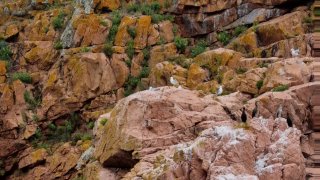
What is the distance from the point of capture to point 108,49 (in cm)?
3744

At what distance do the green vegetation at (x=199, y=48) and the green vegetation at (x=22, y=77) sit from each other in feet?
35.2

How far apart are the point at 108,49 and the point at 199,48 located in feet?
18.5

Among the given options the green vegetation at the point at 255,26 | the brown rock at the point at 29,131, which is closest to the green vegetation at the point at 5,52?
the brown rock at the point at 29,131

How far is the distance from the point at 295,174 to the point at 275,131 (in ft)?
5.79

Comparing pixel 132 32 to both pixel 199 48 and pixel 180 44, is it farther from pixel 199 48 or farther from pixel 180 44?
pixel 199 48

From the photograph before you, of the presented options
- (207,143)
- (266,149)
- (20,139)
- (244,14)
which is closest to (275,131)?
(266,149)

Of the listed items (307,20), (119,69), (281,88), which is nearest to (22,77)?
(119,69)

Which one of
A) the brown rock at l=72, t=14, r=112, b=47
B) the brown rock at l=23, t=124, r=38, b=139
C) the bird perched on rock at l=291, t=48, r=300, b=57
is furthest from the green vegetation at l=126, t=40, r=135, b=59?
the bird perched on rock at l=291, t=48, r=300, b=57

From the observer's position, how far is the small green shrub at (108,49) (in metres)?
37.4

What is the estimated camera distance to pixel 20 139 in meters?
37.8

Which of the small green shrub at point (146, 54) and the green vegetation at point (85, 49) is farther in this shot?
the small green shrub at point (146, 54)

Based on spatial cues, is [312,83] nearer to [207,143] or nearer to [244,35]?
[207,143]

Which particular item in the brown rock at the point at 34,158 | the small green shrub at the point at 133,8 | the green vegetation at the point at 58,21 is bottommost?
the brown rock at the point at 34,158

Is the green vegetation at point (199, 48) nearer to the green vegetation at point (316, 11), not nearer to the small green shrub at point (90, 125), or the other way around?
the small green shrub at point (90, 125)
